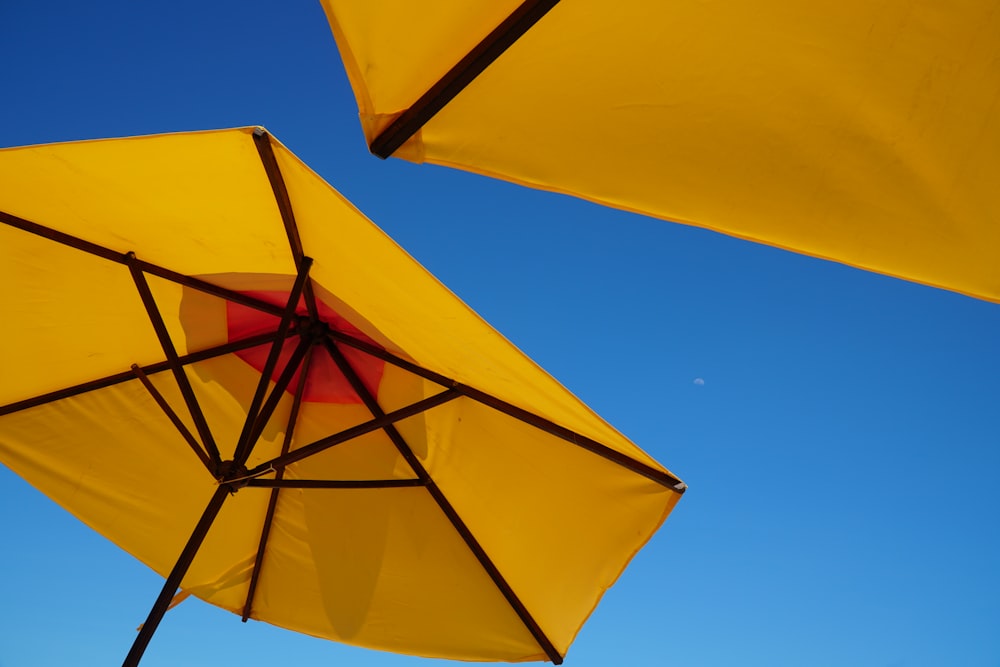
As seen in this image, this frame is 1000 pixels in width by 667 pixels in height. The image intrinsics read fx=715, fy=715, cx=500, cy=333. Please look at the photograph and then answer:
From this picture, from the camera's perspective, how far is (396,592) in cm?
383

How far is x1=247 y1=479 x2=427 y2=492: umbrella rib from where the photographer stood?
3252 millimetres

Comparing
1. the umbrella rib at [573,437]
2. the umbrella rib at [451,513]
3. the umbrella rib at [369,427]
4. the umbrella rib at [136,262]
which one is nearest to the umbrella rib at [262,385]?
the umbrella rib at [369,427]

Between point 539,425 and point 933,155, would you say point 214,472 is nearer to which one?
point 539,425

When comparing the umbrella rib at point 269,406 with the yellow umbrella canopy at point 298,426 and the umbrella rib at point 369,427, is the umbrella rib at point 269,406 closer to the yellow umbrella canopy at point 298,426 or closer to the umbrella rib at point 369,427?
the yellow umbrella canopy at point 298,426

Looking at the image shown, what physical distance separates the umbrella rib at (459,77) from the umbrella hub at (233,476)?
200cm

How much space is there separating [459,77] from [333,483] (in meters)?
2.48

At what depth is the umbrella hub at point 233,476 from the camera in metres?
3.03

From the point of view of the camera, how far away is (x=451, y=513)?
12.3ft

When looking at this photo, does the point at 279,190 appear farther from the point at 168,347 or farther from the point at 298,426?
the point at 298,426

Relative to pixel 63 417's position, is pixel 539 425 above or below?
above

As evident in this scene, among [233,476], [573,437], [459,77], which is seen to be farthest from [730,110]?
[233,476]

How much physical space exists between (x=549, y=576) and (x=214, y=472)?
1.65 metres

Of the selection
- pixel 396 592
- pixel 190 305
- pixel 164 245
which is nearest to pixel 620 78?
pixel 164 245

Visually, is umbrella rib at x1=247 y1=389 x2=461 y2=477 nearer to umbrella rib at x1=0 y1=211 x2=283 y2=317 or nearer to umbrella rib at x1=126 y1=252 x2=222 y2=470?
umbrella rib at x1=126 y1=252 x2=222 y2=470
